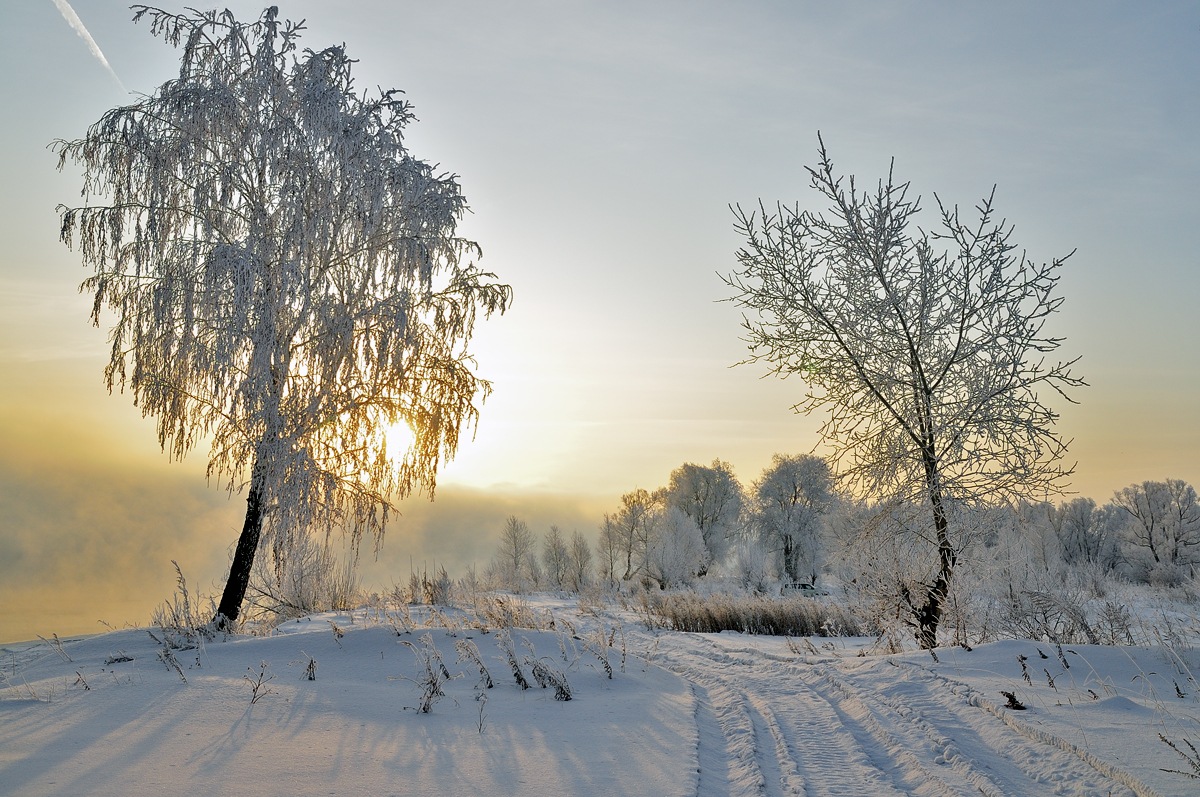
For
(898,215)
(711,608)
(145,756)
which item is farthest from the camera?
(711,608)

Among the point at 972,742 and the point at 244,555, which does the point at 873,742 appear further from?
the point at 244,555

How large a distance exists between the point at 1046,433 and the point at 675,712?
217 inches

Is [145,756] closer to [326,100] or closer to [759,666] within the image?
[759,666]

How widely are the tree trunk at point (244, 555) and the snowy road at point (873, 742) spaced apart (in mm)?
6775

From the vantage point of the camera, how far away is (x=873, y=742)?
197 inches

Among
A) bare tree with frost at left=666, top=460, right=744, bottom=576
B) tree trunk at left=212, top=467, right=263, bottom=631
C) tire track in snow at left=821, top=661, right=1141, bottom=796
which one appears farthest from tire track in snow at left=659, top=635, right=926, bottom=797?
bare tree with frost at left=666, top=460, right=744, bottom=576

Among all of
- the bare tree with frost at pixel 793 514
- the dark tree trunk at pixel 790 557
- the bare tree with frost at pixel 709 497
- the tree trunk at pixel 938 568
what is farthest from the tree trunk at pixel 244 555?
the bare tree with frost at pixel 709 497

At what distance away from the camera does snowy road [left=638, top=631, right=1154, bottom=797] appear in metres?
4.10

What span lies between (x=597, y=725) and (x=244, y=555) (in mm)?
7368

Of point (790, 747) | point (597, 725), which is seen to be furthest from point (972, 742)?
point (597, 725)

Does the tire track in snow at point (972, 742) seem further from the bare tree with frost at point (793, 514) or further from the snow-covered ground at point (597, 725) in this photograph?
the bare tree with frost at point (793, 514)

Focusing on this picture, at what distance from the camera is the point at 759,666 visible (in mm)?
8102

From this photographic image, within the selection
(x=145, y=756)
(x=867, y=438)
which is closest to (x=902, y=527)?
(x=867, y=438)

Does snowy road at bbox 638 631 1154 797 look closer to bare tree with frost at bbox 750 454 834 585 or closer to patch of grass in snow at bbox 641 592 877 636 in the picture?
patch of grass in snow at bbox 641 592 877 636
